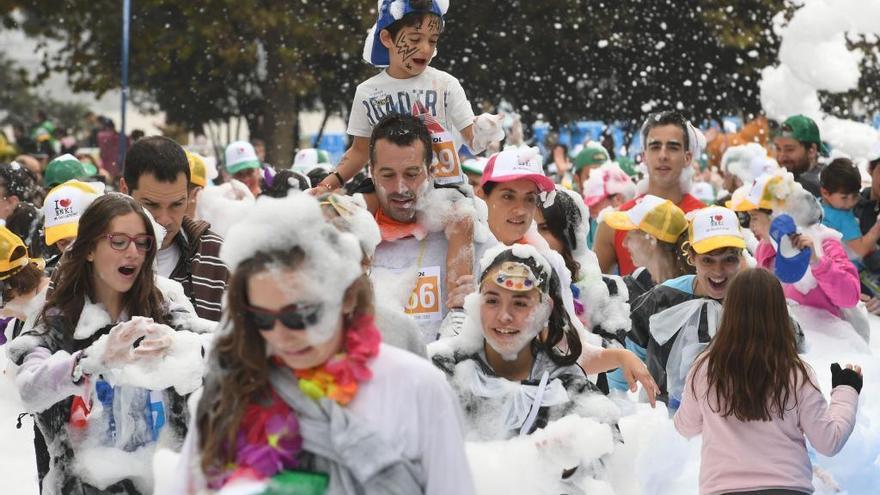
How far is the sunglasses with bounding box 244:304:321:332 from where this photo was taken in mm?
3051

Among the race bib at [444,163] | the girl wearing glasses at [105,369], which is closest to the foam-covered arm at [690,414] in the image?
the race bib at [444,163]

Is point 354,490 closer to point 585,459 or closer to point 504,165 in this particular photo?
point 585,459

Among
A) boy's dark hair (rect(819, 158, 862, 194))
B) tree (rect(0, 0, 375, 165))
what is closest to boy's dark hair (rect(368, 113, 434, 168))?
boy's dark hair (rect(819, 158, 862, 194))

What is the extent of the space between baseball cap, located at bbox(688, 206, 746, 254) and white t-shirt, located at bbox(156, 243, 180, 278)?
7.90ft

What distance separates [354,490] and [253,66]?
26.6m

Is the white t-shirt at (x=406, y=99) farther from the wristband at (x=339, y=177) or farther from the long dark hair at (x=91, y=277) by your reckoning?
the long dark hair at (x=91, y=277)

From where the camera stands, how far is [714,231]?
6.54 m

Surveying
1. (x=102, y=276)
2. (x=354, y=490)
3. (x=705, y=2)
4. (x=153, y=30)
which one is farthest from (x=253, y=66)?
(x=354, y=490)

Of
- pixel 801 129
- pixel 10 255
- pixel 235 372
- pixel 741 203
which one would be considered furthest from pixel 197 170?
pixel 235 372

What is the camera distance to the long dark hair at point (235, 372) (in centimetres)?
308

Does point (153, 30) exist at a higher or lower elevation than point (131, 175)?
higher

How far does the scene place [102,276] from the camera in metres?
4.71

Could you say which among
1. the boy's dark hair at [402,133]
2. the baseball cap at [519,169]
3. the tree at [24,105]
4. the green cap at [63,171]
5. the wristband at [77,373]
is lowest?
the wristband at [77,373]

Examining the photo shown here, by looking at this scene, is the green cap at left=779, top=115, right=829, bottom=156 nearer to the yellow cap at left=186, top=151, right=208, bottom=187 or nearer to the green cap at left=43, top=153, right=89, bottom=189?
the yellow cap at left=186, top=151, right=208, bottom=187
